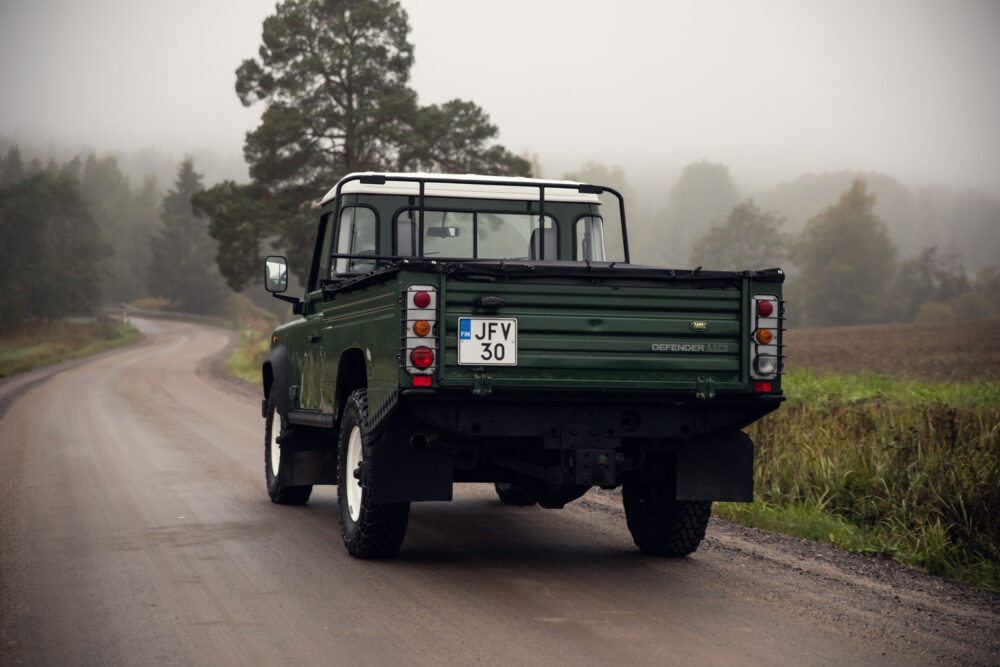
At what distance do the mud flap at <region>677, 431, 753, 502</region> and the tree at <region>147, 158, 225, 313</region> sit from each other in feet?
297

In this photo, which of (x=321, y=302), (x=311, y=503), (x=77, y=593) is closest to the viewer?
(x=77, y=593)

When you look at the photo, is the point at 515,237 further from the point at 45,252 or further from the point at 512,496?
the point at 45,252

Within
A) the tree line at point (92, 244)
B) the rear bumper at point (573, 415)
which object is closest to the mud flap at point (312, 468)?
the rear bumper at point (573, 415)

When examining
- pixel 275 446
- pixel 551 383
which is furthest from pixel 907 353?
pixel 551 383

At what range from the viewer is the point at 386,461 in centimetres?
616

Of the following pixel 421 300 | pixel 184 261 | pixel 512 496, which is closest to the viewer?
pixel 421 300

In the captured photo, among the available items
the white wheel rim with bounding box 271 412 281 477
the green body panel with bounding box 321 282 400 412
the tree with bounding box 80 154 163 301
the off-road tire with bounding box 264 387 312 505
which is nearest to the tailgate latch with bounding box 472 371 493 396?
the green body panel with bounding box 321 282 400 412

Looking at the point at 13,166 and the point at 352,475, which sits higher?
the point at 13,166

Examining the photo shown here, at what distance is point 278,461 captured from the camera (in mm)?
9352

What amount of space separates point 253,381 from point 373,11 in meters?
13.6

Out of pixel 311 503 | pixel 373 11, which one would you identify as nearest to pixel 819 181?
pixel 373 11

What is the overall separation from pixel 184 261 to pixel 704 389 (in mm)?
94727

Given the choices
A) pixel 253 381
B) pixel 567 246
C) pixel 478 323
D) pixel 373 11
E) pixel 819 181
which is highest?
pixel 819 181

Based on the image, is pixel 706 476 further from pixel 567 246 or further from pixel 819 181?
pixel 819 181
